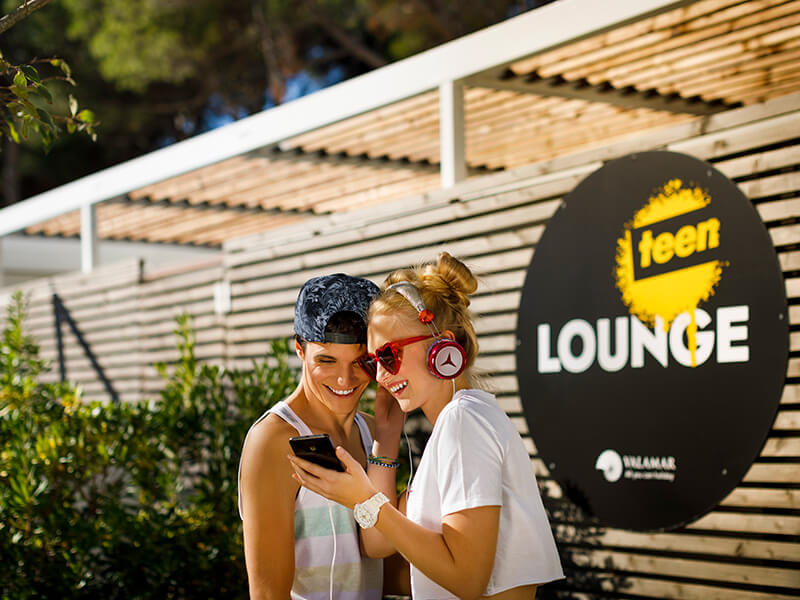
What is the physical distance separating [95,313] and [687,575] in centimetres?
765

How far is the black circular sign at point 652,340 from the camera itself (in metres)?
4.02

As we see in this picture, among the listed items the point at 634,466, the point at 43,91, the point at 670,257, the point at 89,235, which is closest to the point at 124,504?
the point at 634,466

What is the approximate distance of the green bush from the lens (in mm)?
5105

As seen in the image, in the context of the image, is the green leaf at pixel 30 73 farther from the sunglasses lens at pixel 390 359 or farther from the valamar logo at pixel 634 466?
the valamar logo at pixel 634 466

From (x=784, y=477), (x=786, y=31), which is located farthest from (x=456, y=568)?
(x=786, y=31)

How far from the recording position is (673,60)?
5.93 m

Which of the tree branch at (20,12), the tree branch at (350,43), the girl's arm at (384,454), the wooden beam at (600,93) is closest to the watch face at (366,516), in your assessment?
the girl's arm at (384,454)

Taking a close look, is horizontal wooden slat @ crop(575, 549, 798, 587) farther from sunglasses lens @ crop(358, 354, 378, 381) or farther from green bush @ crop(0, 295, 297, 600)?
sunglasses lens @ crop(358, 354, 378, 381)

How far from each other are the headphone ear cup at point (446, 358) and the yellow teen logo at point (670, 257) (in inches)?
89.9

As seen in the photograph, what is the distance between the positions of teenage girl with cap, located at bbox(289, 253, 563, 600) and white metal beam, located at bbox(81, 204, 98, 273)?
329 inches

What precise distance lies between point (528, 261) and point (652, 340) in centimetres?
101

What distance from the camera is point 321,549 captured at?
255 centimetres

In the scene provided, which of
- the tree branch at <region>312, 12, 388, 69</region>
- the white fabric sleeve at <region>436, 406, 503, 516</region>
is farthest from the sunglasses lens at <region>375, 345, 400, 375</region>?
the tree branch at <region>312, 12, 388, 69</region>

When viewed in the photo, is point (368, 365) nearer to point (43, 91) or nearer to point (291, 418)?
point (291, 418)
